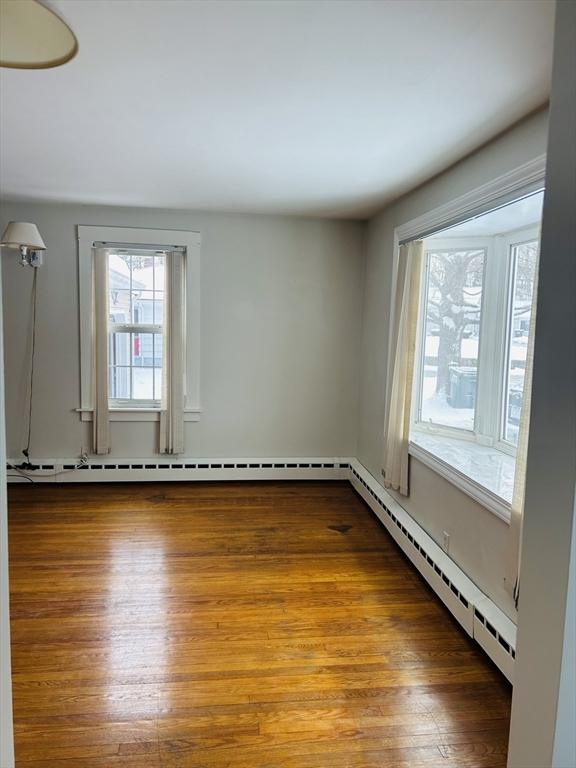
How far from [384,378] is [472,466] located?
131cm

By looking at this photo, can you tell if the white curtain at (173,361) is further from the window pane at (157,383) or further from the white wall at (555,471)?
the white wall at (555,471)

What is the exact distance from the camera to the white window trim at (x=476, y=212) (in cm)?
221

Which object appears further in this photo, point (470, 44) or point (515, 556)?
point (515, 556)

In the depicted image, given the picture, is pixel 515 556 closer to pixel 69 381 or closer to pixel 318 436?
pixel 318 436

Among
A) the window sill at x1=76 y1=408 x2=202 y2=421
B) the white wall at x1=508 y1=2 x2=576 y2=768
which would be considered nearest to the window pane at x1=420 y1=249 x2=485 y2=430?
the window sill at x1=76 y1=408 x2=202 y2=421

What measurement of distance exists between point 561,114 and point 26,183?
3760 mm

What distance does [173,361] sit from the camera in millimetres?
4664

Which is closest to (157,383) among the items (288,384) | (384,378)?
(288,384)

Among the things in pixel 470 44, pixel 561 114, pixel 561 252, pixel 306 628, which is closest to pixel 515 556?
pixel 306 628

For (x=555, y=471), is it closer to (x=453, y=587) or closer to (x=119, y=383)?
(x=453, y=587)

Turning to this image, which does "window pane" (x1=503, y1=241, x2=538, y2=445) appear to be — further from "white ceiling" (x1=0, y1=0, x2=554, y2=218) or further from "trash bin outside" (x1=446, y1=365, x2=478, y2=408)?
"white ceiling" (x1=0, y1=0, x2=554, y2=218)

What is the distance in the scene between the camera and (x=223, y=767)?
1783 millimetres

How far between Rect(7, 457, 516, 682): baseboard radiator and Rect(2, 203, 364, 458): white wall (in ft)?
0.33

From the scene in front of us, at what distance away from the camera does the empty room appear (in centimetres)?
154
